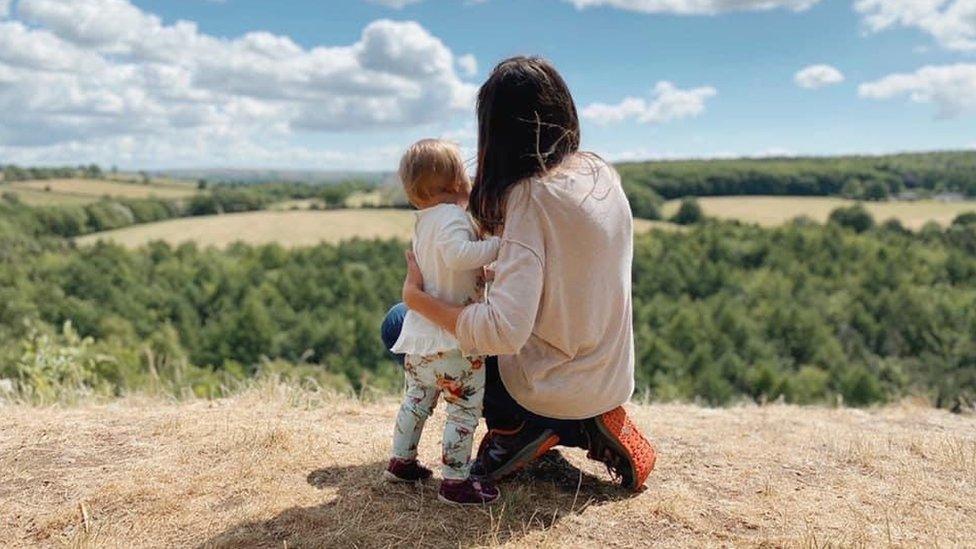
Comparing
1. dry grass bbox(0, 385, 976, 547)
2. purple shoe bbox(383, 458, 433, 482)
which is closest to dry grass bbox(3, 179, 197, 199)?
dry grass bbox(0, 385, 976, 547)

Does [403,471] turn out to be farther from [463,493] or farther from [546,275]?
[546,275]

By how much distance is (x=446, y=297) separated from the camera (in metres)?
3.03

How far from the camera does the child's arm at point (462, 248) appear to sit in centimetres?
287

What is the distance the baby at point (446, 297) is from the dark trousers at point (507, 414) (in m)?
0.16

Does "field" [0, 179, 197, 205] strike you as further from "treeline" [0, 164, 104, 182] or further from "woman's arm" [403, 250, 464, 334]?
"woman's arm" [403, 250, 464, 334]

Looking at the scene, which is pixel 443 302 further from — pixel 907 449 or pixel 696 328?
pixel 696 328

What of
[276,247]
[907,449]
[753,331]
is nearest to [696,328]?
[753,331]

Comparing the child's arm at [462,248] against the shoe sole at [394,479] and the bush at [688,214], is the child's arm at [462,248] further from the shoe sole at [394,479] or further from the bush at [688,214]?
the bush at [688,214]

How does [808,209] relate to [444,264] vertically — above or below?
below

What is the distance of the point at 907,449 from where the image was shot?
14.0 feet

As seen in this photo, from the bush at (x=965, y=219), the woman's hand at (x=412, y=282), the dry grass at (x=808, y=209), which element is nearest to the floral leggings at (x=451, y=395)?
the woman's hand at (x=412, y=282)

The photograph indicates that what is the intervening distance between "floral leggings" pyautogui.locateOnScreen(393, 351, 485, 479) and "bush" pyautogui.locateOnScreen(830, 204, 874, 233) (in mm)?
69026

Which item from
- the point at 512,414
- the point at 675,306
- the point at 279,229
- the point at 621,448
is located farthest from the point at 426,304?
the point at 279,229

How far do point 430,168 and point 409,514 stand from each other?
54.8 inches
